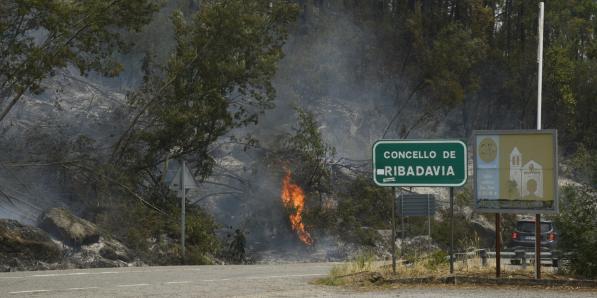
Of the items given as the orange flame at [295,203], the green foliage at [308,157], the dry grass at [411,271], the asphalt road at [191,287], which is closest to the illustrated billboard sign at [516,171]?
the dry grass at [411,271]

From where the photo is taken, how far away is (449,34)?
2057 inches

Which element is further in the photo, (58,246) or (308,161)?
(308,161)

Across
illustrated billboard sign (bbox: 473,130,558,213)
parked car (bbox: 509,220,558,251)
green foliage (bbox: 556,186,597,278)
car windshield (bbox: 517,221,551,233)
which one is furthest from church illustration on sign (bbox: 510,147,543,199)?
car windshield (bbox: 517,221,551,233)

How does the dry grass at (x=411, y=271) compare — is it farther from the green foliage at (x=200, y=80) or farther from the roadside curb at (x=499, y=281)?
the green foliage at (x=200, y=80)

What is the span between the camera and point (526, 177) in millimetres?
15812

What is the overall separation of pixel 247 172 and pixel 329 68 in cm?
1251

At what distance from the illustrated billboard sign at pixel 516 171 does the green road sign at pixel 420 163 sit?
38 centimetres

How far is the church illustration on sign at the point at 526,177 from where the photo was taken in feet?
51.6

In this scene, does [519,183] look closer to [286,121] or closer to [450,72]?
[286,121]

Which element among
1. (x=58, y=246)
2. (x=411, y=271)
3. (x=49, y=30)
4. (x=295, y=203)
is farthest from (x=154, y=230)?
(x=411, y=271)

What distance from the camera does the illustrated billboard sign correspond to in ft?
51.5

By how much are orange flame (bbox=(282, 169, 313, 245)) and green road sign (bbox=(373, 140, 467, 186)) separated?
22005 mm

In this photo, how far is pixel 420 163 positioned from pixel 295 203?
78.3ft

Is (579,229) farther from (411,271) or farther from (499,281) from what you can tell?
(411,271)
